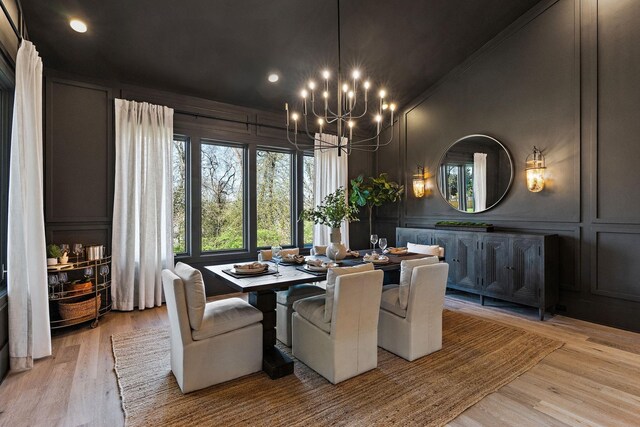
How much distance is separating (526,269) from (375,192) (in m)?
2.75

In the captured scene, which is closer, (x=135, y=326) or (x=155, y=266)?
(x=135, y=326)

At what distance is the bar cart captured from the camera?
11.0 feet

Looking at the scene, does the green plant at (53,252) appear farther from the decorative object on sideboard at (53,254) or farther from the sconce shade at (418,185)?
the sconce shade at (418,185)

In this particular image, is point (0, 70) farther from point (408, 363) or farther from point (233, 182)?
point (408, 363)

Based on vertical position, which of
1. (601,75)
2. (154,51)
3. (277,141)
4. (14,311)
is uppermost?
(154,51)

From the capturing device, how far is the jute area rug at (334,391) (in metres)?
2.01

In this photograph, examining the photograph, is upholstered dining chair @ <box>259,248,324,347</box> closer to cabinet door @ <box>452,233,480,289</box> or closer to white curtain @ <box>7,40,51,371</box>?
white curtain @ <box>7,40,51,371</box>

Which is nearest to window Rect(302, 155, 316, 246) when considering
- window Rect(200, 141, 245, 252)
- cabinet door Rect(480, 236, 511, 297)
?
window Rect(200, 141, 245, 252)

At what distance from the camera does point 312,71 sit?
14.8 feet

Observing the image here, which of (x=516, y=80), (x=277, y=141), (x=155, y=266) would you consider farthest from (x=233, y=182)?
(x=516, y=80)

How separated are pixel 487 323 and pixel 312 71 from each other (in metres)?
3.89

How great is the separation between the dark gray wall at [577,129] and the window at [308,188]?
266cm

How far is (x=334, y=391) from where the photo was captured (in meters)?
2.29

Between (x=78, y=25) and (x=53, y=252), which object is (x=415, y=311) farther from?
(x=78, y=25)
